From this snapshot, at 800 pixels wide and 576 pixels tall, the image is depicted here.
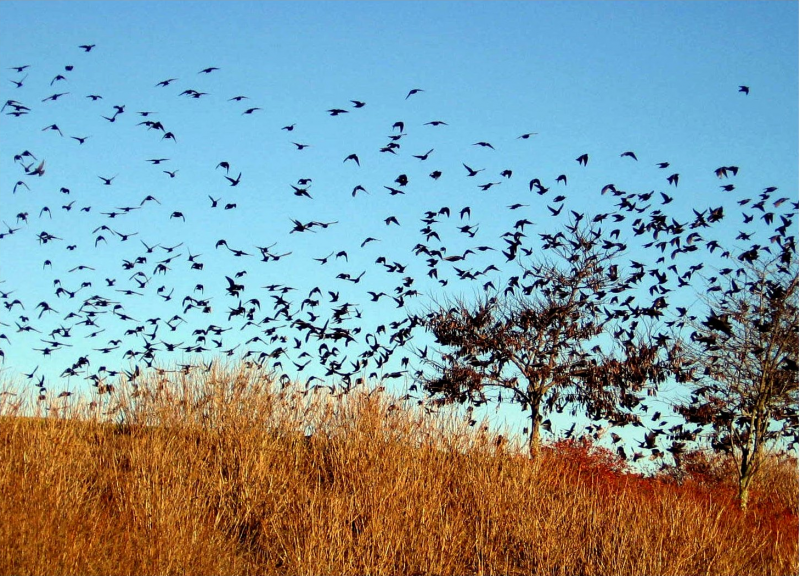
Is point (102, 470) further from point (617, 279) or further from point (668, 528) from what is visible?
point (617, 279)

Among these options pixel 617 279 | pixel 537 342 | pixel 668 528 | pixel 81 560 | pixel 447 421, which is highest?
pixel 617 279

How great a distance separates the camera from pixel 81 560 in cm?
1411

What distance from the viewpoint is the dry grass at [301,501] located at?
48.8 ft

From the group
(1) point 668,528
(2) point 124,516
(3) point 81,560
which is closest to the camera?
(3) point 81,560

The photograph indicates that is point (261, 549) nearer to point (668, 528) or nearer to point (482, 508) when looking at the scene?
point (482, 508)

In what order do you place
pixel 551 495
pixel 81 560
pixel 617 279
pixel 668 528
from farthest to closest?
pixel 617 279, pixel 551 495, pixel 668 528, pixel 81 560

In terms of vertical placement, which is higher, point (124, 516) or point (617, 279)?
point (617, 279)

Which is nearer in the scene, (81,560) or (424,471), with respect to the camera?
(81,560)

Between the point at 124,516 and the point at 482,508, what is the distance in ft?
23.6

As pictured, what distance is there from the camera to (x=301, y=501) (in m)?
17.7

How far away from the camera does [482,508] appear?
1723 centimetres

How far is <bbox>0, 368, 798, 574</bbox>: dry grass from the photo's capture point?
48.8ft

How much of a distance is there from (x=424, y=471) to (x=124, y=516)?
643 cm

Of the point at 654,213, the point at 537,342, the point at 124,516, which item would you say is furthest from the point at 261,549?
the point at 537,342
